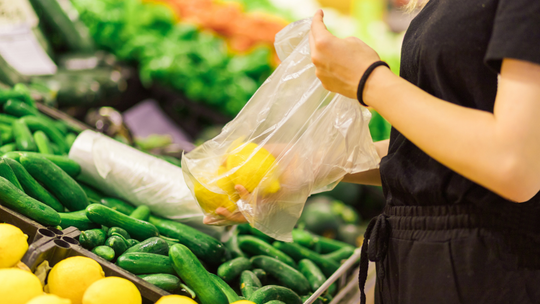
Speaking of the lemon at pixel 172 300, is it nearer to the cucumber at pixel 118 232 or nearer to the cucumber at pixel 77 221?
the cucumber at pixel 118 232

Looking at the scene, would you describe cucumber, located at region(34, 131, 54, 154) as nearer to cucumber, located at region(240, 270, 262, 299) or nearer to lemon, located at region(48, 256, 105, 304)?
lemon, located at region(48, 256, 105, 304)

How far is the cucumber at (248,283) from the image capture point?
1553 mm

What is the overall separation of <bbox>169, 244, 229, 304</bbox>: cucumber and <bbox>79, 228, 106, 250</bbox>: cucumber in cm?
26

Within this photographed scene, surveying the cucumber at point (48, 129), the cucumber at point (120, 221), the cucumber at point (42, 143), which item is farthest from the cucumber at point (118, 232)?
the cucumber at point (48, 129)

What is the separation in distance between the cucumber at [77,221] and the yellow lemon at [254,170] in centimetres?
65

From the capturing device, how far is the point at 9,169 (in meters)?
1.49

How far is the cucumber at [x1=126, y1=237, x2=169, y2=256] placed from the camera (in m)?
1.51

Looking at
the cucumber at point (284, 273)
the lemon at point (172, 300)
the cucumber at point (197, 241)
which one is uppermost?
the lemon at point (172, 300)

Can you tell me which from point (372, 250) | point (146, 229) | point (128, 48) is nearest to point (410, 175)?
point (372, 250)

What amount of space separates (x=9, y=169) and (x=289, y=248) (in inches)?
48.1

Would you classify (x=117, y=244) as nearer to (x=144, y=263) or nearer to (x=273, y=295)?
(x=144, y=263)

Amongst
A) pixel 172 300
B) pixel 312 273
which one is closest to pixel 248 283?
pixel 312 273

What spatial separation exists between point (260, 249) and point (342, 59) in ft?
3.60

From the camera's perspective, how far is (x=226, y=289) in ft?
5.01
